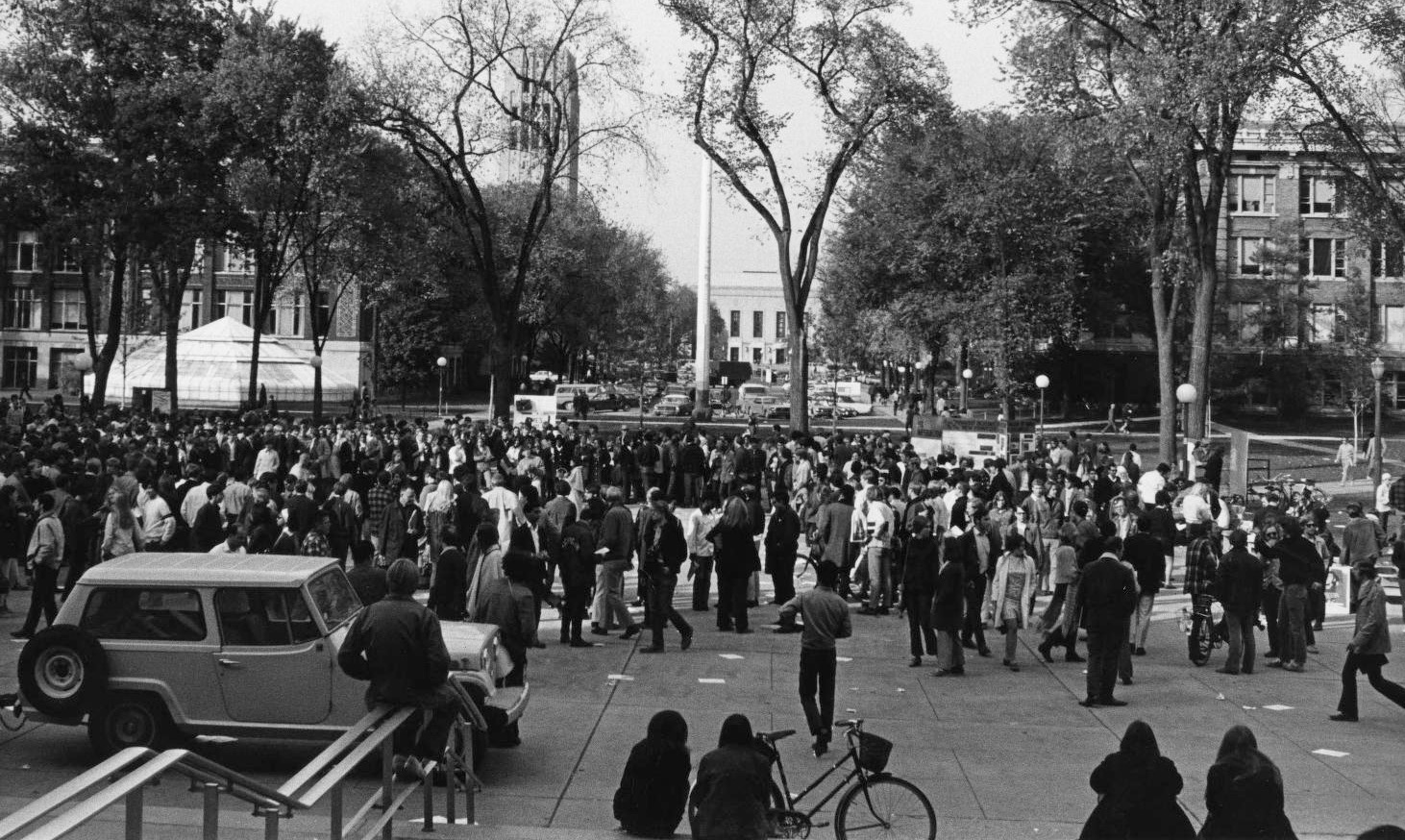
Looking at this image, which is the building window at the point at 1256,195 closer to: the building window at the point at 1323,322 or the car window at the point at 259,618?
the building window at the point at 1323,322

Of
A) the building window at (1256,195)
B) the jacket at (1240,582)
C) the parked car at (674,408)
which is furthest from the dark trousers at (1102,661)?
the building window at (1256,195)

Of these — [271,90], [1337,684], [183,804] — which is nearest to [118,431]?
[271,90]

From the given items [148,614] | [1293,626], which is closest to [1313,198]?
[1293,626]

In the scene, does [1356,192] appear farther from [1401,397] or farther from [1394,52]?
[1401,397]

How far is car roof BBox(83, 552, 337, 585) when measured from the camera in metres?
9.57

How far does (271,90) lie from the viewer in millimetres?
37562

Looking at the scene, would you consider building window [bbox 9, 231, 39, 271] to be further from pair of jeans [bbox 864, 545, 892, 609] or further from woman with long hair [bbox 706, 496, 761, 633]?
woman with long hair [bbox 706, 496, 761, 633]

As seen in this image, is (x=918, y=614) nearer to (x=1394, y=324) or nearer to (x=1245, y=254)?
(x=1245, y=254)

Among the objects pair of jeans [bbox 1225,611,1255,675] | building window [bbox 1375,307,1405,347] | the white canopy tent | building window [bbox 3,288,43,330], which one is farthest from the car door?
building window [bbox 3,288,43,330]

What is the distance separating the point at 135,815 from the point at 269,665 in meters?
4.50

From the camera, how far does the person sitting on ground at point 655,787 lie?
721cm

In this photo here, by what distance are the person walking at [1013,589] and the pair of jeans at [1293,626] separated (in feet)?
8.74

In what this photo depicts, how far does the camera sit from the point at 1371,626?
11945 mm

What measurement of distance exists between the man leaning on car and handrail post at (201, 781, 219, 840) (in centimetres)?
210
